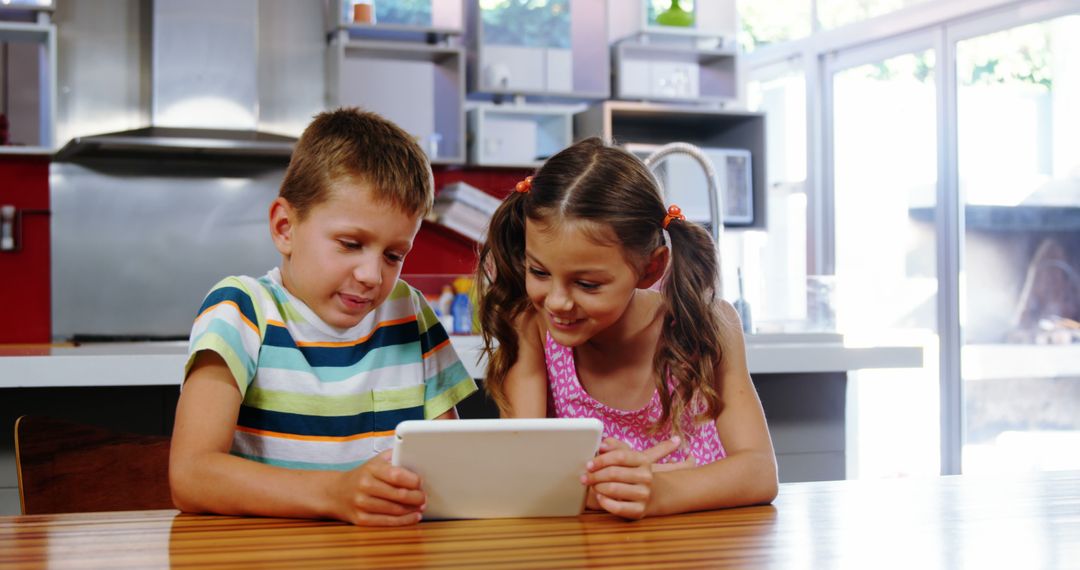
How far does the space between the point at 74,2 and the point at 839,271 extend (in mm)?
3444

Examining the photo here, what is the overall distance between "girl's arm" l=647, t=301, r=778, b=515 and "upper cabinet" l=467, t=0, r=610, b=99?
128 inches

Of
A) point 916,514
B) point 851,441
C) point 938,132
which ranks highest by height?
point 938,132

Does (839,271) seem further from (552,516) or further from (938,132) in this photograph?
(552,516)

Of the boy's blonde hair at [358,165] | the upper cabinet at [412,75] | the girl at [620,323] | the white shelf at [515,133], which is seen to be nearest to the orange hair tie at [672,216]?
the girl at [620,323]

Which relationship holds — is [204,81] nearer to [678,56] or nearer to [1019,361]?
[678,56]

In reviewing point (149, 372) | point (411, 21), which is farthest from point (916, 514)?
point (411, 21)

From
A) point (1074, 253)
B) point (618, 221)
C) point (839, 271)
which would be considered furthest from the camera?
point (839, 271)

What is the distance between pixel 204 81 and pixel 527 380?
295cm

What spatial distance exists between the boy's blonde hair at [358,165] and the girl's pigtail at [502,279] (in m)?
0.18

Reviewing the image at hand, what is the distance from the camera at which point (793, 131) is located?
5.32m

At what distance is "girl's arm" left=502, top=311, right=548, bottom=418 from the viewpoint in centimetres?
136

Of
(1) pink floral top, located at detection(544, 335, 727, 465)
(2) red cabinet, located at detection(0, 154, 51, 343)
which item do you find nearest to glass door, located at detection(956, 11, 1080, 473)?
(1) pink floral top, located at detection(544, 335, 727, 465)

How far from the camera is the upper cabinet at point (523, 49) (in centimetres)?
444

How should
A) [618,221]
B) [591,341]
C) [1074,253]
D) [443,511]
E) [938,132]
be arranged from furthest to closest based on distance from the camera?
[938,132]
[1074,253]
[591,341]
[618,221]
[443,511]
